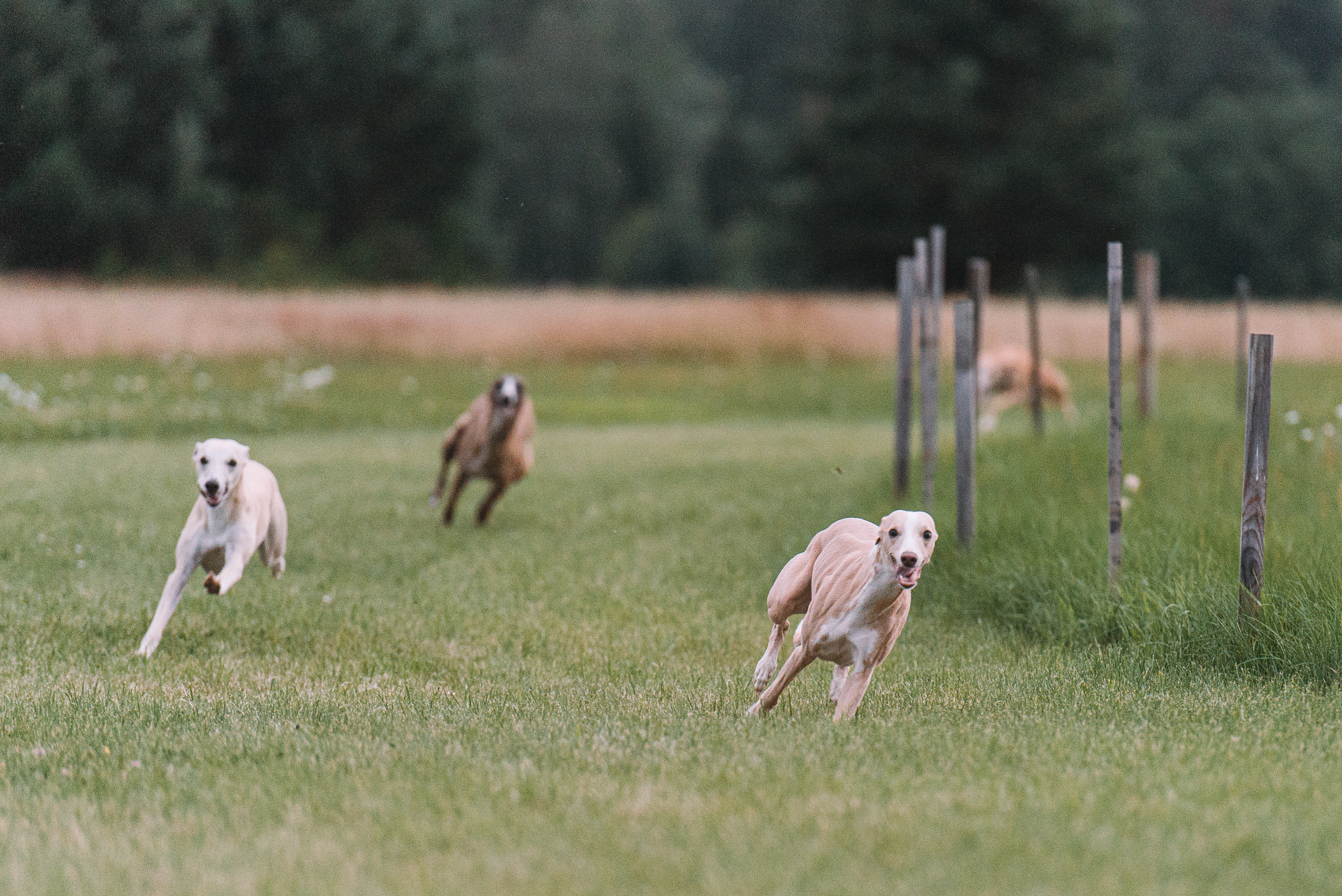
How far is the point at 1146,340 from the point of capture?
1505 centimetres

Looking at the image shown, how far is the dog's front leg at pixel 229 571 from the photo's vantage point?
644cm

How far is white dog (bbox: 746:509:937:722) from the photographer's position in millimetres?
4836

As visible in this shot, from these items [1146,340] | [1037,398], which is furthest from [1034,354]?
[1146,340]

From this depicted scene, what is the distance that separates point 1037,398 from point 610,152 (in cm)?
4857

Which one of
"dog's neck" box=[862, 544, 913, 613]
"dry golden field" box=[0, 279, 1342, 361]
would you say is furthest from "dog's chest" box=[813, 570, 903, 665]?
"dry golden field" box=[0, 279, 1342, 361]

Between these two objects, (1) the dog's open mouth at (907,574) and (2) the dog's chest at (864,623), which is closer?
(1) the dog's open mouth at (907,574)

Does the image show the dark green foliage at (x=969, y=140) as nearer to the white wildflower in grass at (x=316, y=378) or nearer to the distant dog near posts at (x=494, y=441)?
the white wildflower in grass at (x=316, y=378)

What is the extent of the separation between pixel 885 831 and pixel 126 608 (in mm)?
5359

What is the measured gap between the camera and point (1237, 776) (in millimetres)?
4566

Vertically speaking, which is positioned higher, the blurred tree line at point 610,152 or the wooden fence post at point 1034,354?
the blurred tree line at point 610,152

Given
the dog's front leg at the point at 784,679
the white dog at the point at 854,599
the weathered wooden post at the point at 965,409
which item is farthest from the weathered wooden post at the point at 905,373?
the dog's front leg at the point at 784,679

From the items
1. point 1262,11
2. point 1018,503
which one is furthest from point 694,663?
point 1262,11

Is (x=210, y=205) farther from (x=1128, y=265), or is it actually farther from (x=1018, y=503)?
(x=1018, y=503)

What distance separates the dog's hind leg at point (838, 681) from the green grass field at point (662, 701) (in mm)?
156
